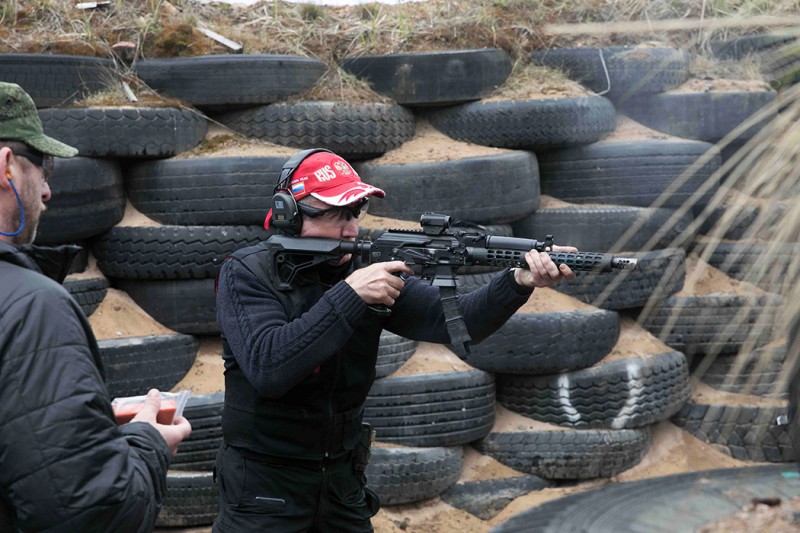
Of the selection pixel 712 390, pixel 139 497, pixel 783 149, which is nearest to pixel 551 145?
pixel 712 390

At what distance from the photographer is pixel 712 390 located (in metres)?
6.58

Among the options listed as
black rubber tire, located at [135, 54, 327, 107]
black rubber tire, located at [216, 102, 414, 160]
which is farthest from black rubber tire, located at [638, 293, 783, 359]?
black rubber tire, located at [135, 54, 327, 107]

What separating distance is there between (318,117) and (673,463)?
3.10 meters

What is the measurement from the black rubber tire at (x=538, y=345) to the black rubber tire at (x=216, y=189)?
152 centimetres

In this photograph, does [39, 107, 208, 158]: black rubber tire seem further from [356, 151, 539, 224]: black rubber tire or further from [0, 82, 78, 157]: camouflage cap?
[0, 82, 78, 157]: camouflage cap

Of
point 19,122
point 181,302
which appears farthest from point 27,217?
point 181,302

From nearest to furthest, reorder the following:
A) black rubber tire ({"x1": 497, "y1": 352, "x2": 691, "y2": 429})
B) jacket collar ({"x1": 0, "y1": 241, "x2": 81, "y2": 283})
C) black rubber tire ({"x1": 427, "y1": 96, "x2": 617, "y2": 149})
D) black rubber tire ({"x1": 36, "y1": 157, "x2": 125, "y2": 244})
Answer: jacket collar ({"x1": 0, "y1": 241, "x2": 81, "y2": 283}) → black rubber tire ({"x1": 36, "y1": 157, "x2": 125, "y2": 244}) → black rubber tire ({"x1": 497, "y1": 352, "x2": 691, "y2": 429}) → black rubber tire ({"x1": 427, "y1": 96, "x2": 617, "y2": 149})

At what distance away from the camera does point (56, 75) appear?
5.10m

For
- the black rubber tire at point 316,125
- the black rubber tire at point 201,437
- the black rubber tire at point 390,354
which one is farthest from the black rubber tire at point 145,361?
the black rubber tire at point 316,125

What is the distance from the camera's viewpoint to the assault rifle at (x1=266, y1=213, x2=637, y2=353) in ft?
10.1

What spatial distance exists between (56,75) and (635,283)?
143 inches

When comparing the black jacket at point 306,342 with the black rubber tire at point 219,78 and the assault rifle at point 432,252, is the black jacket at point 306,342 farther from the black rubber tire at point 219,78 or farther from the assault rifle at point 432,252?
the black rubber tire at point 219,78

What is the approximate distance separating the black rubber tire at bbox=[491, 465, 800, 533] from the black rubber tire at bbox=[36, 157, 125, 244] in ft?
10.7

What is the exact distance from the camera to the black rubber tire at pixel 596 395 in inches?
228
